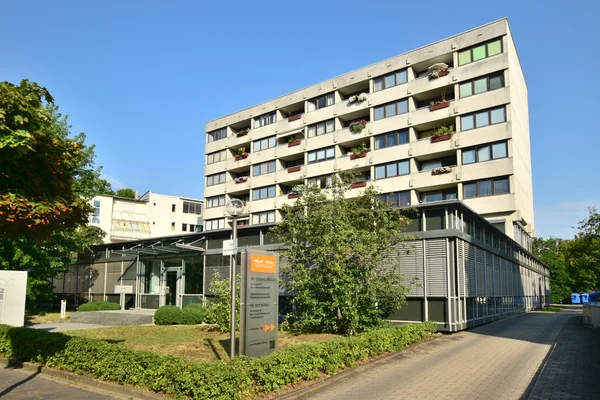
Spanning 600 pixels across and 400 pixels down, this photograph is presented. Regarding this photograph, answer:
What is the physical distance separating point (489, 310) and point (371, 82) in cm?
2655

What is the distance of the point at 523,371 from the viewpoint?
1189 cm

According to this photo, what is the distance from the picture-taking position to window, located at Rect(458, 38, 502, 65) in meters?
37.5

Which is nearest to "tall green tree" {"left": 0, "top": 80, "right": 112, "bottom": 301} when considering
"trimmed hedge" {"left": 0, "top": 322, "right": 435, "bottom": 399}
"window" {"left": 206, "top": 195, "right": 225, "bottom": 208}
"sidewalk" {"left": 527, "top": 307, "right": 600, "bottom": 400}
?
"trimmed hedge" {"left": 0, "top": 322, "right": 435, "bottom": 399}

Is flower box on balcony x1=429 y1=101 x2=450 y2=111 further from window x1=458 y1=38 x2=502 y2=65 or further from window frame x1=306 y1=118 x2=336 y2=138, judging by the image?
window frame x1=306 y1=118 x2=336 y2=138

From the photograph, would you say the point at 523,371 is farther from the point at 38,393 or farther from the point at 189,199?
the point at 189,199

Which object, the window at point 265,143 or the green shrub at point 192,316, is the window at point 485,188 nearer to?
the window at point 265,143

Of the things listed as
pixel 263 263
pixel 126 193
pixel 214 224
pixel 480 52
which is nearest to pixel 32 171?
pixel 263 263

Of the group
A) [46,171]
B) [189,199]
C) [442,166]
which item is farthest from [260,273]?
[189,199]

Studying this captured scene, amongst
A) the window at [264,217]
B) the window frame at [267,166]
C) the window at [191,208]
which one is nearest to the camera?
the window at [264,217]

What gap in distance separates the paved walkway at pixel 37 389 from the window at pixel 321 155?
127 ft

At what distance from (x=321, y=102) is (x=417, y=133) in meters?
11.7

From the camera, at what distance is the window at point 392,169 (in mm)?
41844

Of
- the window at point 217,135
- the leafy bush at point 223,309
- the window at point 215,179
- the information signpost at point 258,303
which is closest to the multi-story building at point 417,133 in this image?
the window at point 215,179

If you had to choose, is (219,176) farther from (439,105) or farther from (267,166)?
(439,105)
